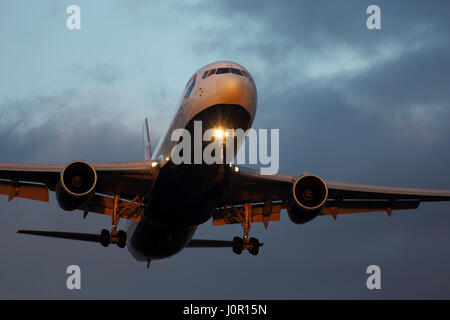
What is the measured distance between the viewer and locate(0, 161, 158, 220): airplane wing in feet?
74.6

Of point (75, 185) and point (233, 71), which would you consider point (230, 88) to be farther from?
point (75, 185)

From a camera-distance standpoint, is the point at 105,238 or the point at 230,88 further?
the point at 105,238

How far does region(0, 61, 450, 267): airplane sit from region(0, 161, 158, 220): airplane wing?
40mm

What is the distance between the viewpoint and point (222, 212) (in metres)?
27.1

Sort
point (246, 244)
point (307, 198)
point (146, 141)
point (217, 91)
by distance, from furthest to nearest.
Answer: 1. point (146, 141)
2. point (246, 244)
3. point (307, 198)
4. point (217, 91)

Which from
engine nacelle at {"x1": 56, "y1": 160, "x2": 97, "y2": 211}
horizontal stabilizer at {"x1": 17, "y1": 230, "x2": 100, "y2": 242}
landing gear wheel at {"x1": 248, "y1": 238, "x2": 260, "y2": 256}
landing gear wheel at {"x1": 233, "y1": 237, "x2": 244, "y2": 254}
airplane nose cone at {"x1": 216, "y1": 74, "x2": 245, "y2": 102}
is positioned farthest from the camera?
horizontal stabilizer at {"x1": 17, "y1": 230, "x2": 100, "y2": 242}

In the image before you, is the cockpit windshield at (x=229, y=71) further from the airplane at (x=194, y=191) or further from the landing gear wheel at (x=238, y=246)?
the landing gear wheel at (x=238, y=246)

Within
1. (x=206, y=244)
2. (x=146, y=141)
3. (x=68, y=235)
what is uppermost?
(x=146, y=141)

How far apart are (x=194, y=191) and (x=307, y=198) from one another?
4.74 m

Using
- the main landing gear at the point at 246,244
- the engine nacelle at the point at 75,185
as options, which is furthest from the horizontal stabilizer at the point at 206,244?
the engine nacelle at the point at 75,185

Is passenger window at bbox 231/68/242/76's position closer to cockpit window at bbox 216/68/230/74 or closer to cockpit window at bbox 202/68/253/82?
cockpit window at bbox 202/68/253/82

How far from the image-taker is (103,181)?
939 inches

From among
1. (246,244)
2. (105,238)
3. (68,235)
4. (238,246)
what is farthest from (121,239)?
(246,244)

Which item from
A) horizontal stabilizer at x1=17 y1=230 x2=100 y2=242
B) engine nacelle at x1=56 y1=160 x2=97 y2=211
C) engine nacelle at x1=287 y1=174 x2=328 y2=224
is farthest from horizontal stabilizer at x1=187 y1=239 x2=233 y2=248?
engine nacelle at x1=56 y1=160 x2=97 y2=211
